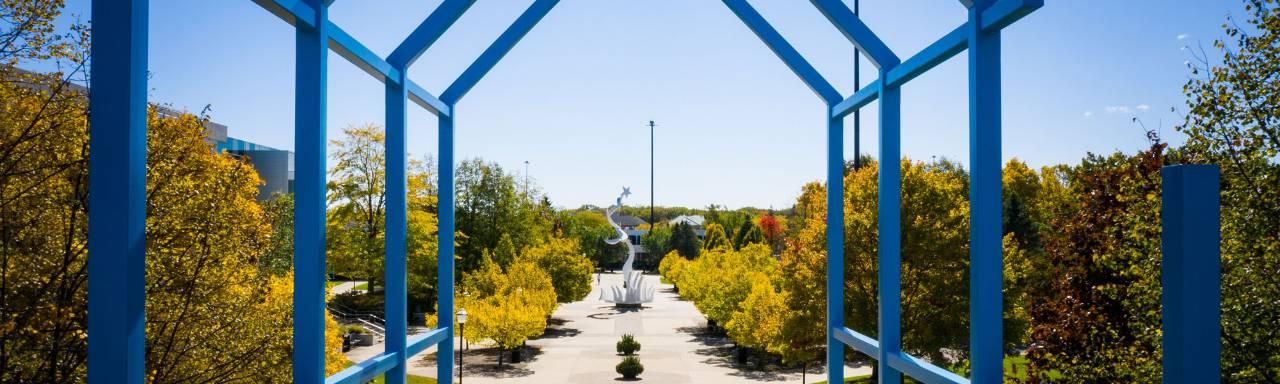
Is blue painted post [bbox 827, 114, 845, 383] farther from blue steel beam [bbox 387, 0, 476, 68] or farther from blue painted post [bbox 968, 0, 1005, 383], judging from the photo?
blue steel beam [bbox 387, 0, 476, 68]

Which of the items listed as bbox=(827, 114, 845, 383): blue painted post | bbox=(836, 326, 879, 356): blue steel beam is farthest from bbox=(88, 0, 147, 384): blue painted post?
bbox=(827, 114, 845, 383): blue painted post

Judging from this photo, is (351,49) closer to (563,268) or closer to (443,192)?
(443,192)

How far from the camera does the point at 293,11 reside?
3.90 meters

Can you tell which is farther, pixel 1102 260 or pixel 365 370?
pixel 1102 260

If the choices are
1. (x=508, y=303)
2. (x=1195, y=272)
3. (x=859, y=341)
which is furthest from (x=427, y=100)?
(x=508, y=303)

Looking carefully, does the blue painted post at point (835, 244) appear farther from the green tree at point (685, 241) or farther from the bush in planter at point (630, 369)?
the green tree at point (685, 241)

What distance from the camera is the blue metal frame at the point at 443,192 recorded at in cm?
250

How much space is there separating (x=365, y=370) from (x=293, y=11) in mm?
2160

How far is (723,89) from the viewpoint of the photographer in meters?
25.2

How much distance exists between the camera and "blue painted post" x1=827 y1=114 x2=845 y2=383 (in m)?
7.11

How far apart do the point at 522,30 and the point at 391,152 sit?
161cm

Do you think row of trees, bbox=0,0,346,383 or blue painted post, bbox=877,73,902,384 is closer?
blue painted post, bbox=877,73,902,384

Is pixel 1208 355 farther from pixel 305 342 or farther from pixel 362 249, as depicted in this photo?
pixel 362 249

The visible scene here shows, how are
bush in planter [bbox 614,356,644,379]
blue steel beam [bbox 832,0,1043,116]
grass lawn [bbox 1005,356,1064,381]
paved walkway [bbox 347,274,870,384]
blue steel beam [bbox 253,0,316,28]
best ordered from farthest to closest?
paved walkway [bbox 347,274,870,384]
bush in planter [bbox 614,356,644,379]
grass lawn [bbox 1005,356,1064,381]
blue steel beam [bbox 253,0,316,28]
blue steel beam [bbox 832,0,1043,116]
